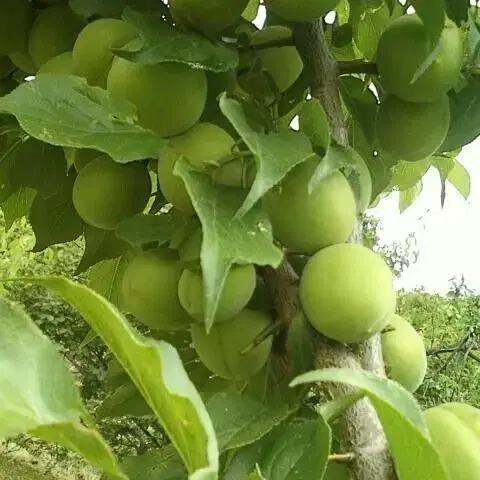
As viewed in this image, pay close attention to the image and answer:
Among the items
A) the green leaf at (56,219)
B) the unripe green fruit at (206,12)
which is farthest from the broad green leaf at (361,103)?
the green leaf at (56,219)

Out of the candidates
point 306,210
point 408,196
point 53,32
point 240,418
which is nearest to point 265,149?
point 306,210

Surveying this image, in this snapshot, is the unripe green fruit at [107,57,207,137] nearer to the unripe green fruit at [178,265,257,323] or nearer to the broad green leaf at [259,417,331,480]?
the unripe green fruit at [178,265,257,323]

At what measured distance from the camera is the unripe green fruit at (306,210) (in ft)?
1.77

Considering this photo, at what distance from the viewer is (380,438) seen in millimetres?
497

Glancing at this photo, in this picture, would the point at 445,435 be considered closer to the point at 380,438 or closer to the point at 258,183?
the point at 380,438

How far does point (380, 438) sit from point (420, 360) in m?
0.11

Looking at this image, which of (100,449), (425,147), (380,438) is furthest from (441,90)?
(100,449)

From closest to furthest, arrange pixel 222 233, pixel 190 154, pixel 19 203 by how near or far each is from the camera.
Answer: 1. pixel 222 233
2. pixel 190 154
3. pixel 19 203

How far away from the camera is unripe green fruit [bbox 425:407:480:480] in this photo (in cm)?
50

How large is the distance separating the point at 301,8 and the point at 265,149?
0.14 metres

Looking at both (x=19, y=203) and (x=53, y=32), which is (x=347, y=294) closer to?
(x=53, y=32)

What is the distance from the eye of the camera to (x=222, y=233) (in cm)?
46

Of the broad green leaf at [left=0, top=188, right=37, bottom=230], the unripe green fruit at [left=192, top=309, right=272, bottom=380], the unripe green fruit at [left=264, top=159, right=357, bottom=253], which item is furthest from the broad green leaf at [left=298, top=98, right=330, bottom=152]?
the broad green leaf at [left=0, top=188, right=37, bottom=230]

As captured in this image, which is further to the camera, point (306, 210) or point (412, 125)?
point (412, 125)
